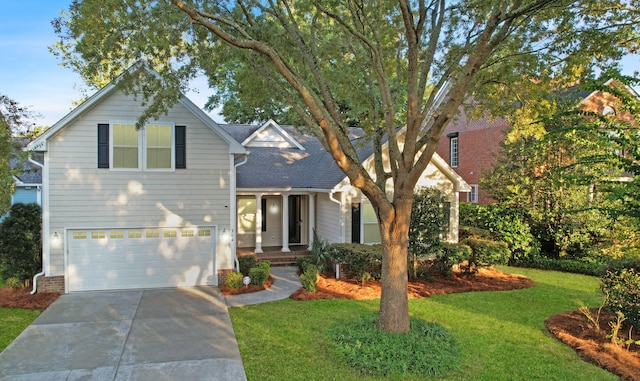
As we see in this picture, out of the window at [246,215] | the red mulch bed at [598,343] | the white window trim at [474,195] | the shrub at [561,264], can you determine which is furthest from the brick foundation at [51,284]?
the white window trim at [474,195]

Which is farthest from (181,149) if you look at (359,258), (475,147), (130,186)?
(475,147)

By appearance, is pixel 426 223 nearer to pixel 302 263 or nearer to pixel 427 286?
pixel 427 286

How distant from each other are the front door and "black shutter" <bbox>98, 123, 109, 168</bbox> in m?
7.71

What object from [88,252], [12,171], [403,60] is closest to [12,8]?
[12,171]

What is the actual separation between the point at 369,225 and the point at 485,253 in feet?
12.8

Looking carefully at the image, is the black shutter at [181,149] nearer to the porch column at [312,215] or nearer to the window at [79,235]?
the window at [79,235]

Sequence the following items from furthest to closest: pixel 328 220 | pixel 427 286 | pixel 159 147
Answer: pixel 328 220
pixel 427 286
pixel 159 147

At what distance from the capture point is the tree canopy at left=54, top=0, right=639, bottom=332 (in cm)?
735

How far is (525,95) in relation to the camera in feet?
31.7

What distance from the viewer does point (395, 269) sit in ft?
26.1

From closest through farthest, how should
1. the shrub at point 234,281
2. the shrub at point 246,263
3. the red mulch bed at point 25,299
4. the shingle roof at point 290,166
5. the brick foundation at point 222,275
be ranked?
the red mulch bed at point 25,299, the shrub at point 234,281, the brick foundation at point 222,275, the shrub at point 246,263, the shingle roof at point 290,166

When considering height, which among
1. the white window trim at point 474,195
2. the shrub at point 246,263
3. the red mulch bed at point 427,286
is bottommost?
the red mulch bed at point 427,286

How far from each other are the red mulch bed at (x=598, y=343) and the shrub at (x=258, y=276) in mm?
7348

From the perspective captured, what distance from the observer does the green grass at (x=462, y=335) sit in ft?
22.3
